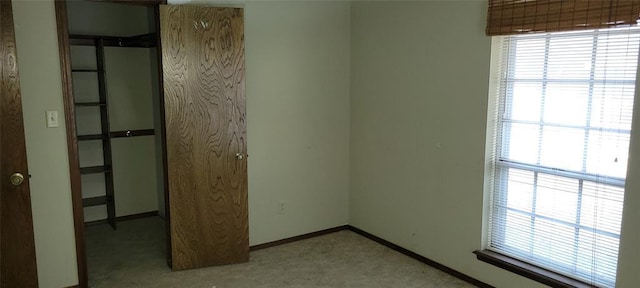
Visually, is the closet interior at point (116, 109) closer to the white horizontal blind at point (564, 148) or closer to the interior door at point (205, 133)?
the interior door at point (205, 133)

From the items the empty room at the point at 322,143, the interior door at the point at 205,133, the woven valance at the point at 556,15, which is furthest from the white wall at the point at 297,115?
the woven valance at the point at 556,15

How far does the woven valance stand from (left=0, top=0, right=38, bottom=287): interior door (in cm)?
288

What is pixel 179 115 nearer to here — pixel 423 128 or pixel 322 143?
pixel 322 143

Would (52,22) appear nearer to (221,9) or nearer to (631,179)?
(221,9)

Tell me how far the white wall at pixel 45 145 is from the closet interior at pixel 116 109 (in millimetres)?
1358

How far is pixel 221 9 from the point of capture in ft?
11.0

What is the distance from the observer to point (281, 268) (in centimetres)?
357

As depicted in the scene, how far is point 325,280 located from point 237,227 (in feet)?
2.63

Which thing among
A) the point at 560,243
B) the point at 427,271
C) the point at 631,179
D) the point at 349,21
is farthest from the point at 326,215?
the point at 631,179

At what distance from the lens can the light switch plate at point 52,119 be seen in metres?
2.93

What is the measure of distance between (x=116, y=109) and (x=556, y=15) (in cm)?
389

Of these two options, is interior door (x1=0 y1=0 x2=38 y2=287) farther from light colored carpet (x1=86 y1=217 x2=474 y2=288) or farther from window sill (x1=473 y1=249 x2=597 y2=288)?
window sill (x1=473 y1=249 x2=597 y2=288)

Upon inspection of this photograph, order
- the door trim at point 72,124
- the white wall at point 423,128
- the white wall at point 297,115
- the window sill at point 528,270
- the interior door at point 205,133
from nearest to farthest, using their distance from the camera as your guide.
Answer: the window sill at point 528,270
the door trim at point 72,124
the white wall at point 423,128
the interior door at point 205,133
the white wall at point 297,115

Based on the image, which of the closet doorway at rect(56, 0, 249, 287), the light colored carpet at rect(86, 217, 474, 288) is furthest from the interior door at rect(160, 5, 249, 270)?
the light colored carpet at rect(86, 217, 474, 288)
